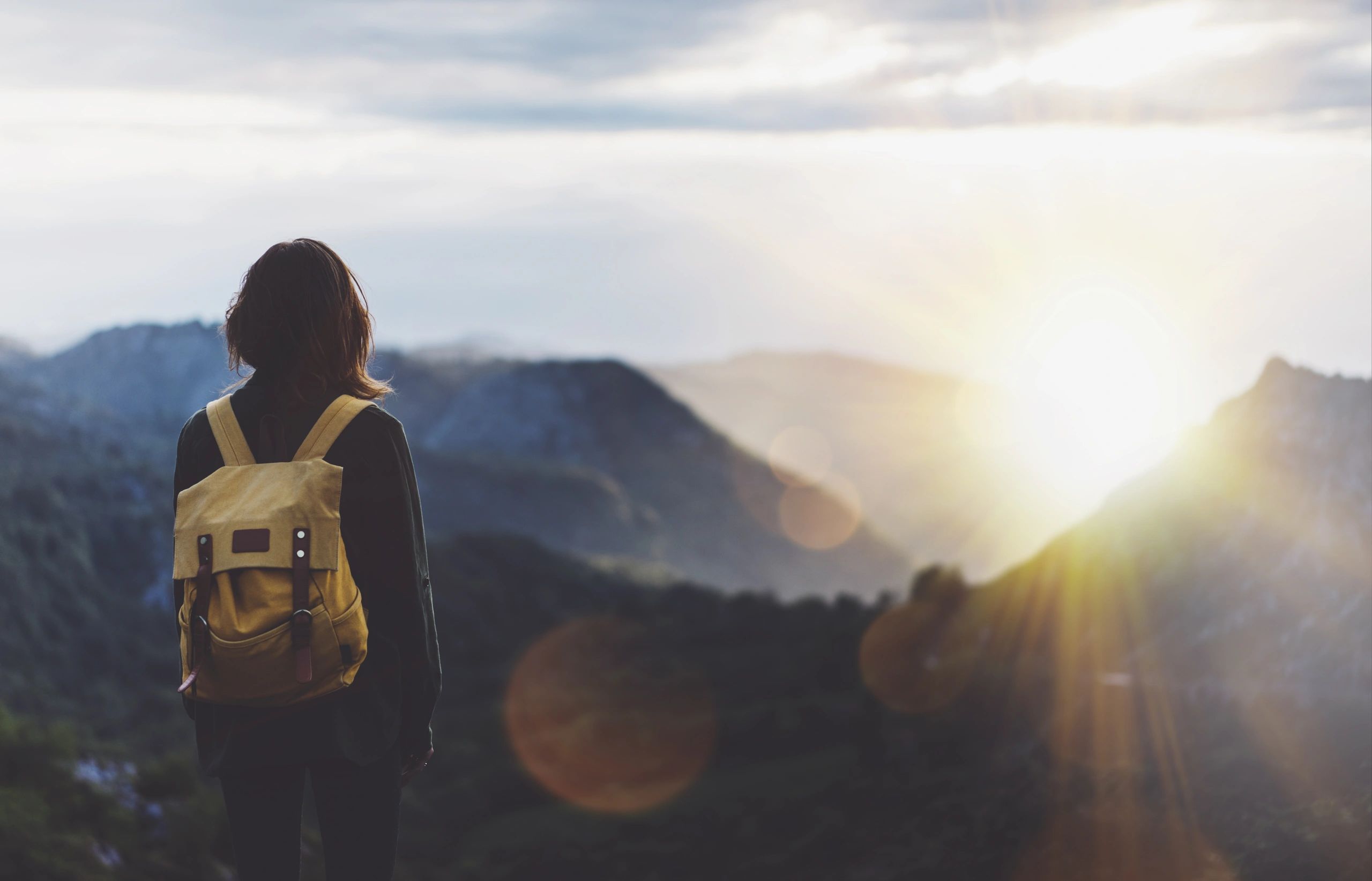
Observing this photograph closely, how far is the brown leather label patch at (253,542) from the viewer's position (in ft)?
15.3

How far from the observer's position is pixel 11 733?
2112cm

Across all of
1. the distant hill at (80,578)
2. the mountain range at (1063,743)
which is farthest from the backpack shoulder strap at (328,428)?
the distant hill at (80,578)

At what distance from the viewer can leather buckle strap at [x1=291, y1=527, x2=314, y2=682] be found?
15.2ft

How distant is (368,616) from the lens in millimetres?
5027

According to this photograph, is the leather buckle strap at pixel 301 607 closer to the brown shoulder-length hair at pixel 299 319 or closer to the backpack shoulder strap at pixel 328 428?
the backpack shoulder strap at pixel 328 428

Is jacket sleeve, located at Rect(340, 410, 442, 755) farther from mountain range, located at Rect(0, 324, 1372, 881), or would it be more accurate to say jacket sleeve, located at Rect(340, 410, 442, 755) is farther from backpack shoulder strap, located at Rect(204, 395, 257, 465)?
mountain range, located at Rect(0, 324, 1372, 881)

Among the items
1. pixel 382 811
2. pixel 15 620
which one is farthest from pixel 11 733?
pixel 15 620

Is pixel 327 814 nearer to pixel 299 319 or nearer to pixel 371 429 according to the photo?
pixel 371 429

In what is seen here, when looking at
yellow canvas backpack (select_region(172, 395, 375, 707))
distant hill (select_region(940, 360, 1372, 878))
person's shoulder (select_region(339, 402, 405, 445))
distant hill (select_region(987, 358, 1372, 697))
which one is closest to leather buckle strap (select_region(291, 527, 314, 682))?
yellow canvas backpack (select_region(172, 395, 375, 707))

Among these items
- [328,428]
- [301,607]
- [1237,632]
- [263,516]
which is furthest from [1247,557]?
[263,516]

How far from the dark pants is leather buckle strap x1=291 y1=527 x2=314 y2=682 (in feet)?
1.65

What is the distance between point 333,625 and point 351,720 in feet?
1.52

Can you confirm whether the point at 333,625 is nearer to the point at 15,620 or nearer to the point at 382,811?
the point at 382,811

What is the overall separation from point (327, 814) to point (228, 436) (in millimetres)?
1702
